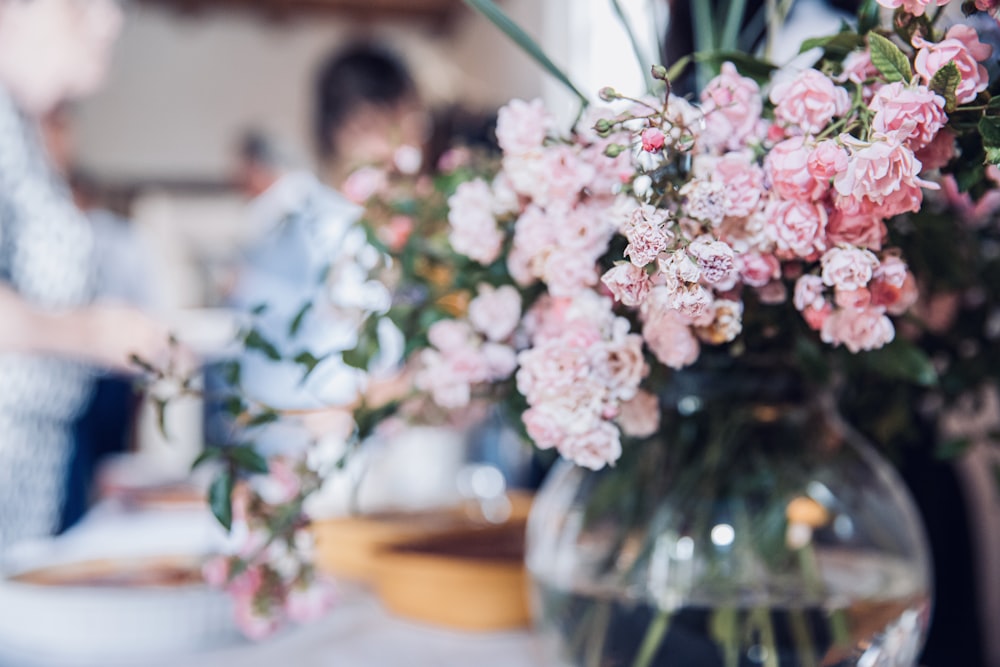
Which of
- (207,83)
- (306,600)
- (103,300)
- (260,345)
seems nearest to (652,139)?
(260,345)

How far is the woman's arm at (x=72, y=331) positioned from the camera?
1.18 m

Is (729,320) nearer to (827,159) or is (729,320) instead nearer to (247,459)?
(827,159)

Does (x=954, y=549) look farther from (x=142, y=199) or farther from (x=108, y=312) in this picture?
(x=142, y=199)

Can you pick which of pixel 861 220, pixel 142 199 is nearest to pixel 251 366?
pixel 861 220

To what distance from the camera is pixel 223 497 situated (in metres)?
0.46

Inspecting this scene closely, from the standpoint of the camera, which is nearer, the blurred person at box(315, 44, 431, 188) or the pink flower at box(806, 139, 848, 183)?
the pink flower at box(806, 139, 848, 183)

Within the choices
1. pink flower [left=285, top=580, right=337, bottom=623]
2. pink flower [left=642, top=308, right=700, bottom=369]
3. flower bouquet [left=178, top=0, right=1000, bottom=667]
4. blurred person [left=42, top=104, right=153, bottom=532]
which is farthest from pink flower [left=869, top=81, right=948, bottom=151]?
blurred person [left=42, top=104, right=153, bottom=532]

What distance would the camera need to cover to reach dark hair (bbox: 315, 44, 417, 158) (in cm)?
178

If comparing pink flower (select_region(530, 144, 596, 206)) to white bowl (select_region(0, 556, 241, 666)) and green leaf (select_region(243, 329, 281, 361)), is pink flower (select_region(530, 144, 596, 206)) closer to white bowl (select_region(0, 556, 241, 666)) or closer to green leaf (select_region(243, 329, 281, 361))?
green leaf (select_region(243, 329, 281, 361))

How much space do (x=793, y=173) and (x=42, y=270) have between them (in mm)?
1355

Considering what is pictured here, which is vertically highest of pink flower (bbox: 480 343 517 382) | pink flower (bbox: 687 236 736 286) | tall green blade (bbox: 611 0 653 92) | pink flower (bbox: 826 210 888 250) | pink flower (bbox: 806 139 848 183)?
tall green blade (bbox: 611 0 653 92)

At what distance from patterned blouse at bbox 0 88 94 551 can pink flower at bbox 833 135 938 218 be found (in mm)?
1343

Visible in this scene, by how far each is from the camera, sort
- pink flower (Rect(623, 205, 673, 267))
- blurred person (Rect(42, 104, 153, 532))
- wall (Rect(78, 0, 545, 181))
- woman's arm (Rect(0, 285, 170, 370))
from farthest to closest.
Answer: wall (Rect(78, 0, 545, 181)), blurred person (Rect(42, 104, 153, 532)), woman's arm (Rect(0, 285, 170, 370)), pink flower (Rect(623, 205, 673, 267))

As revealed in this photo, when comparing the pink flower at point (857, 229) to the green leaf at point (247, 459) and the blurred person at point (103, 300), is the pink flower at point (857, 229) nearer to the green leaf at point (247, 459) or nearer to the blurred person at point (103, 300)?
the green leaf at point (247, 459)
